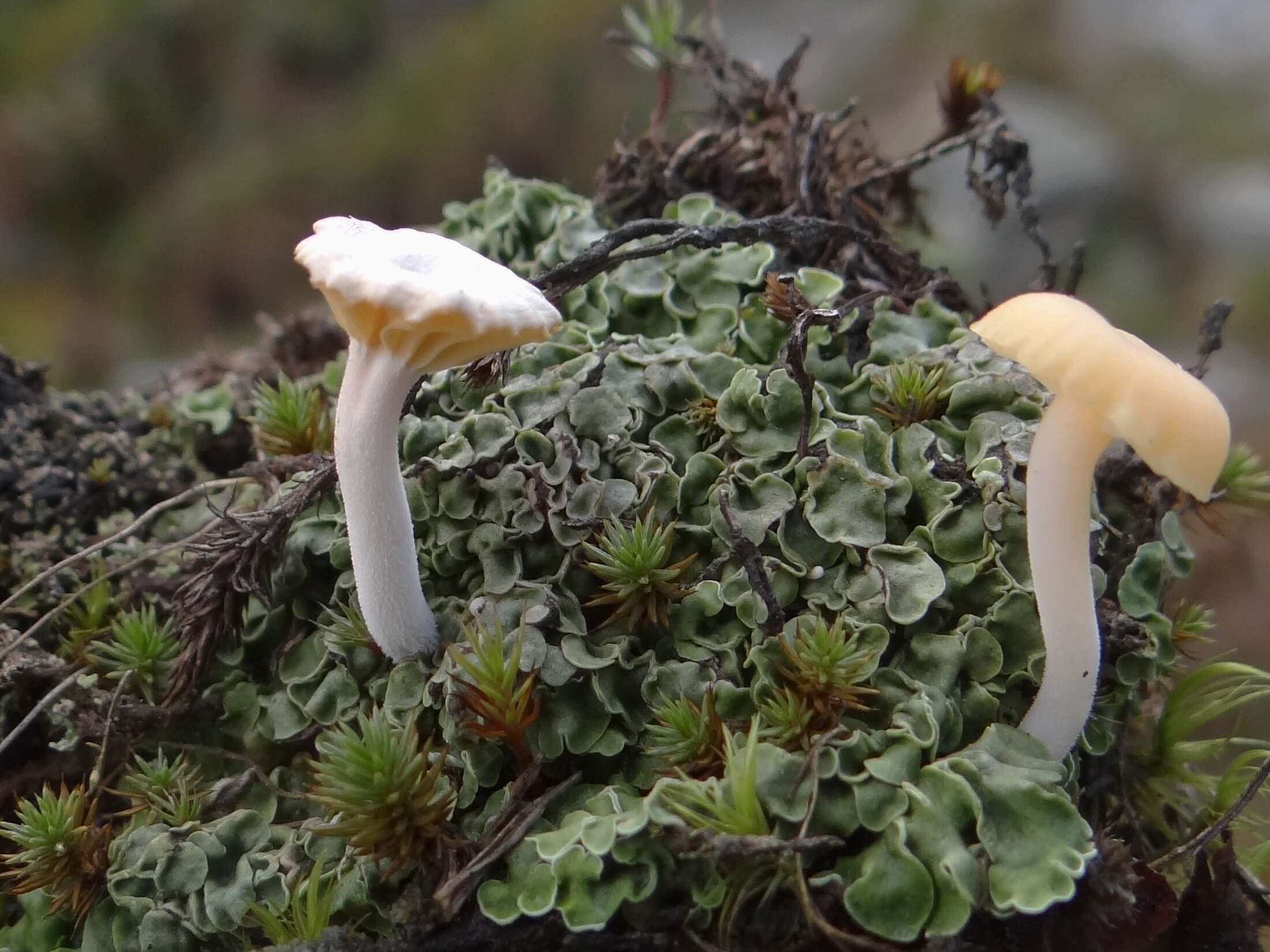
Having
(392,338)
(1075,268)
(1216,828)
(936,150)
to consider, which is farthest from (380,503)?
(936,150)

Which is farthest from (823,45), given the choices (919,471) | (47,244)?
(919,471)

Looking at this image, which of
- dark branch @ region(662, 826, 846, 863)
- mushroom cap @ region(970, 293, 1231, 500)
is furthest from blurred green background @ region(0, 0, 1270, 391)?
dark branch @ region(662, 826, 846, 863)

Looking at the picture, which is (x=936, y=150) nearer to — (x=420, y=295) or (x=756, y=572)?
(x=756, y=572)

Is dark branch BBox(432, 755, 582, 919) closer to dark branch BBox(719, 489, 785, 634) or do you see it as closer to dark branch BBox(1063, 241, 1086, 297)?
dark branch BBox(719, 489, 785, 634)

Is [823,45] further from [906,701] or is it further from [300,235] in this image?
[906,701]

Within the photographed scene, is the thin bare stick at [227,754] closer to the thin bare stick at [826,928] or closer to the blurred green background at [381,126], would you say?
the thin bare stick at [826,928]
